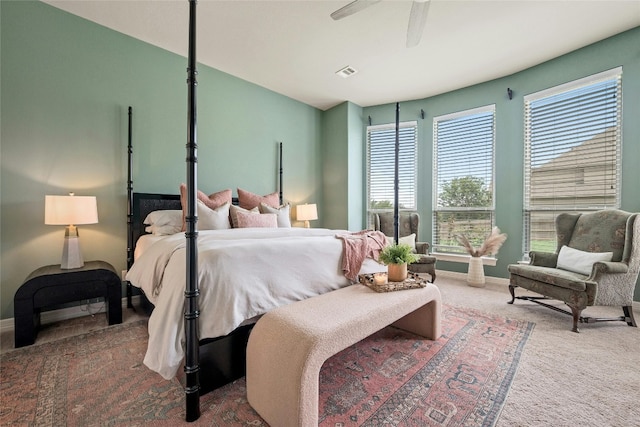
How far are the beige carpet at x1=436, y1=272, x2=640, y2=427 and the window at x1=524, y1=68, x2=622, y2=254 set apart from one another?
3.95 feet

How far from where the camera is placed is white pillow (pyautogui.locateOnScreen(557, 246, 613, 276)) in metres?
2.46

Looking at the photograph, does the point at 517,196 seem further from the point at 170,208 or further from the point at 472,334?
the point at 170,208

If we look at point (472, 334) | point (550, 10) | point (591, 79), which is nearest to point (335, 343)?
point (472, 334)

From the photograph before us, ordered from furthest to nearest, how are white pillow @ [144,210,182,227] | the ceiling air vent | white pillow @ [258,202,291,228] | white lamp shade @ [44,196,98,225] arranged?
the ceiling air vent → white pillow @ [258,202,291,228] → white pillow @ [144,210,182,227] → white lamp shade @ [44,196,98,225]

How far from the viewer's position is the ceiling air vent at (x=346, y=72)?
3552 mm

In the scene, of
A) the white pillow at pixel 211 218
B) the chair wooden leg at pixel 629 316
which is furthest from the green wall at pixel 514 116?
the white pillow at pixel 211 218

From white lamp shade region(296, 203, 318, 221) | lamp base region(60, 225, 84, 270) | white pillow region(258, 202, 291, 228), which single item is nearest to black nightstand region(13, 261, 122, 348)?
lamp base region(60, 225, 84, 270)

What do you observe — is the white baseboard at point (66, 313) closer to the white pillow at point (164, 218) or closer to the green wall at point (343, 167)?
the white pillow at point (164, 218)

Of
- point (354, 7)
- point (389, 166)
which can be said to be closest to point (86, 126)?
point (354, 7)

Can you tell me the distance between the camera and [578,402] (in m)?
1.42

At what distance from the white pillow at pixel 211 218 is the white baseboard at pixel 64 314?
50.8 inches

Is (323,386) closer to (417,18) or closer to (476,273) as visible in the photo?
(417,18)

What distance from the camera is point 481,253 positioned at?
3.70 meters

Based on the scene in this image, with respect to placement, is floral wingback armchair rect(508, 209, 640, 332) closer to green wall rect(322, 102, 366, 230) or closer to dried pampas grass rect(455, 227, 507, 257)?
dried pampas grass rect(455, 227, 507, 257)
